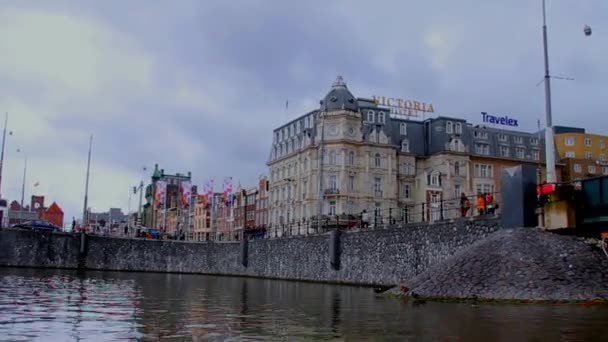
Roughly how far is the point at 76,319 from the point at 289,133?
7996 cm

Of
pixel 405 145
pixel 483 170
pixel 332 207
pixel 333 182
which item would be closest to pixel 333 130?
pixel 333 182

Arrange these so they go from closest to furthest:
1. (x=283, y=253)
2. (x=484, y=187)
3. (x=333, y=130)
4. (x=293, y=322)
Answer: (x=293, y=322)
(x=283, y=253)
(x=333, y=130)
(x=484, y=187)

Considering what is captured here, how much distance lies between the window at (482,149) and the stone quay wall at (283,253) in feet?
140

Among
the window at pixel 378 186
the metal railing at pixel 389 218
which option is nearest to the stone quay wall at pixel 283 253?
the metal railing at pixel 389 218

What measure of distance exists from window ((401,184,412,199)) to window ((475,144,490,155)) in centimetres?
1145

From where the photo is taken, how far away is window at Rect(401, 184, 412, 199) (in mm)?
85500

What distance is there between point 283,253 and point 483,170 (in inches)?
1899

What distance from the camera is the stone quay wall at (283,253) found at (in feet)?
99.6

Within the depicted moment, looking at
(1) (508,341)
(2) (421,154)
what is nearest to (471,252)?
(1) (508,341)

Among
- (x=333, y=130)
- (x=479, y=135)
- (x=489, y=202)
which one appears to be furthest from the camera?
(x=479, y=135)

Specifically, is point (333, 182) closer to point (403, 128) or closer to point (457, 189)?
point (403, 128)

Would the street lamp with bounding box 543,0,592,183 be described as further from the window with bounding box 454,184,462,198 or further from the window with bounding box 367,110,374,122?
the window with bounding box 454,184,462,198

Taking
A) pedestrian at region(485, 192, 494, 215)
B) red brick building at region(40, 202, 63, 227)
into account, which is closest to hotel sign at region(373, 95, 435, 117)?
pedestrian at region(485, 192, 494, 215)

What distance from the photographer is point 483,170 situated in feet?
291
